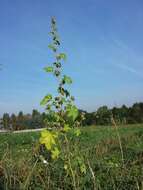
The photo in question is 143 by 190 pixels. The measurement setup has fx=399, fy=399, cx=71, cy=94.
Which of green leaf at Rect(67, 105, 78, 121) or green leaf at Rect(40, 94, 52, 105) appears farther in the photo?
green leaf at Rect(40, 94, 52, 105)

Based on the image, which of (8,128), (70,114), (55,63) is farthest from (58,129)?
(8,128)

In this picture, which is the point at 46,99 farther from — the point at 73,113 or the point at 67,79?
the point at 73,113

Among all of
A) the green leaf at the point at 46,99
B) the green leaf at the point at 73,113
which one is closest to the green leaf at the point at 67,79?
the green leaf at the point at 46,99

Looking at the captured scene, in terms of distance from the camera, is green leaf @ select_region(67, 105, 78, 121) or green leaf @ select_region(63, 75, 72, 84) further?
green leaf @ select_region(63, 75, 72, 84)

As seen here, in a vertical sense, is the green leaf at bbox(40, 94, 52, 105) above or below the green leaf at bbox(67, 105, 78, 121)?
above

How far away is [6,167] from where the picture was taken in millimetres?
5055

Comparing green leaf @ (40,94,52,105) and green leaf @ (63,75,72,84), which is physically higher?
green leaf @ (63,75,72,84)

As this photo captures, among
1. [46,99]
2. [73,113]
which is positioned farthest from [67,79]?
[73,113]

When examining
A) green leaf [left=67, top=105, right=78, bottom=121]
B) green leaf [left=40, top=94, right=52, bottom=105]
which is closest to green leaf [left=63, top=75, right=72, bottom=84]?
green leaf [left=40, top=94, right=52, bottom=105]

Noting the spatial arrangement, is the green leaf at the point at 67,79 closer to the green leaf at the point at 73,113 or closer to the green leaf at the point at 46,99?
the green leaf at the point at 46,99

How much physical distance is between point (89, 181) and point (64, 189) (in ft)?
1.01

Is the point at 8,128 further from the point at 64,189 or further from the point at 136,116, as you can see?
the point at 136,116

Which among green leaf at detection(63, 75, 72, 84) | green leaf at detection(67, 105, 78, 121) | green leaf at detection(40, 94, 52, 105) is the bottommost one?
green leaf at detection(67, 105, 78, 121)

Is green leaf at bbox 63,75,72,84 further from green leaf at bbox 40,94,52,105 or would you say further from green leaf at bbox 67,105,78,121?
green leaf at bbox 67,105,78,121
